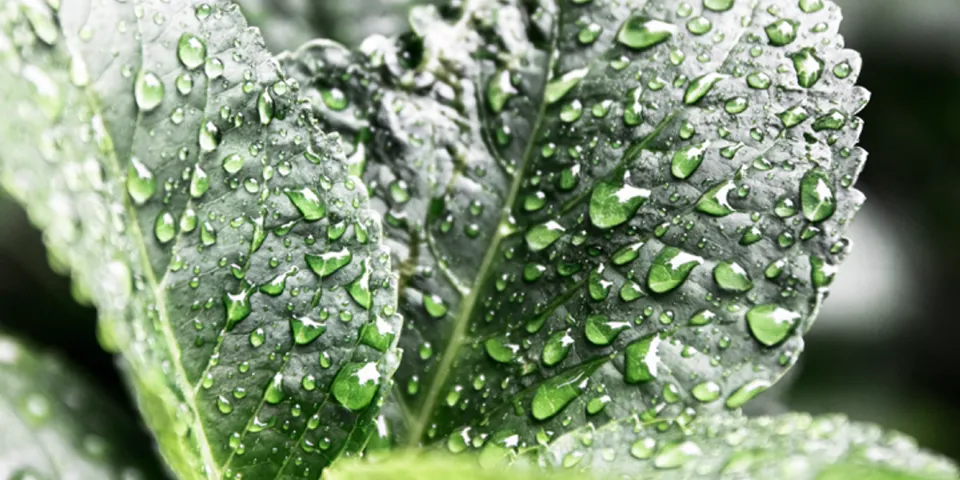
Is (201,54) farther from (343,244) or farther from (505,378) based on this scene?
(505,378)

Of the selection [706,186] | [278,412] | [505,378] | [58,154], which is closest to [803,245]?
[706,186]

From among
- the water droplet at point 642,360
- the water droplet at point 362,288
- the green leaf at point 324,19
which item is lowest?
the water droplet at point 642,360

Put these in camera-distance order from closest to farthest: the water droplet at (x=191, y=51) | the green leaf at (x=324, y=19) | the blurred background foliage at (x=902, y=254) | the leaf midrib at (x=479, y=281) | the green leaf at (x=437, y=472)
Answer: the green leaf at (x=437, y=472) → the water droplet at (x=191, y=51) → the leaf midrib at (x=479, y=281) → the green leaf at (x=324, y=19) → the blurred background foliage at (x=902, y=254)

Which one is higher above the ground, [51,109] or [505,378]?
[51,109]

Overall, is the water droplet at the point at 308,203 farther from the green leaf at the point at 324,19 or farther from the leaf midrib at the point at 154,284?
the green leaf at the point at 324,19

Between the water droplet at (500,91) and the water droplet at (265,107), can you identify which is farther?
the water droplet at (500,91)

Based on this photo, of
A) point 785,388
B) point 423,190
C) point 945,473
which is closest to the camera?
point 945,473

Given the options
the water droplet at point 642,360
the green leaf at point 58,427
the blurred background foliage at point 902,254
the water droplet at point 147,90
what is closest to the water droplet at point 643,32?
the water droplet at point 642,360
